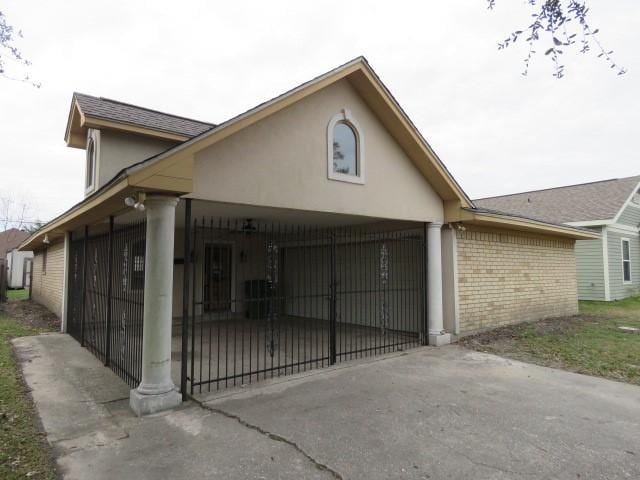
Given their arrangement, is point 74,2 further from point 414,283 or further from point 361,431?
point 414,283

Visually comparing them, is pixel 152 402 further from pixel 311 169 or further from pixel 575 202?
pixel 575 202

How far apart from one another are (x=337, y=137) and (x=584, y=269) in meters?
14.4

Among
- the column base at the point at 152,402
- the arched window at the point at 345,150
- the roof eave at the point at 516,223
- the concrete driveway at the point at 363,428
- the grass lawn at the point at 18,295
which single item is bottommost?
the concrete driveway at the point at 363,428

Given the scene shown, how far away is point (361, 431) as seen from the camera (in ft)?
13.1

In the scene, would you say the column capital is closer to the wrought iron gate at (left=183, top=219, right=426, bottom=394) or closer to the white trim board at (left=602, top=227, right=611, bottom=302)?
the wrought iron gate at (left=183, top=219, right=426, bottom=394)

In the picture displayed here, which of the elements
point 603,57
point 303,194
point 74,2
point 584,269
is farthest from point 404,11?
point 584,269

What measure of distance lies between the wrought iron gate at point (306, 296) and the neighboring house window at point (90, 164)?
232cm

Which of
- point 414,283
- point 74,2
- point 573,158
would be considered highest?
point 573,158

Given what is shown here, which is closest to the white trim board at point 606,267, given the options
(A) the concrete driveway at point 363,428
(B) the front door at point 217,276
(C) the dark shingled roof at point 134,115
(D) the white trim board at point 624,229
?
(D) the white trim board at point 624,229

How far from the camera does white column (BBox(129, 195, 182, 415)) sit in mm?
4488

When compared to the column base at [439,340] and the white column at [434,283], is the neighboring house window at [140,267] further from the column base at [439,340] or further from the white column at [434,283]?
the column base at [439,340]

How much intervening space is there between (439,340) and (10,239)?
39660 mm

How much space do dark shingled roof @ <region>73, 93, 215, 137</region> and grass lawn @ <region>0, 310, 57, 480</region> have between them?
474 cm

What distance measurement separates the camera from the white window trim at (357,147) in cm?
624
